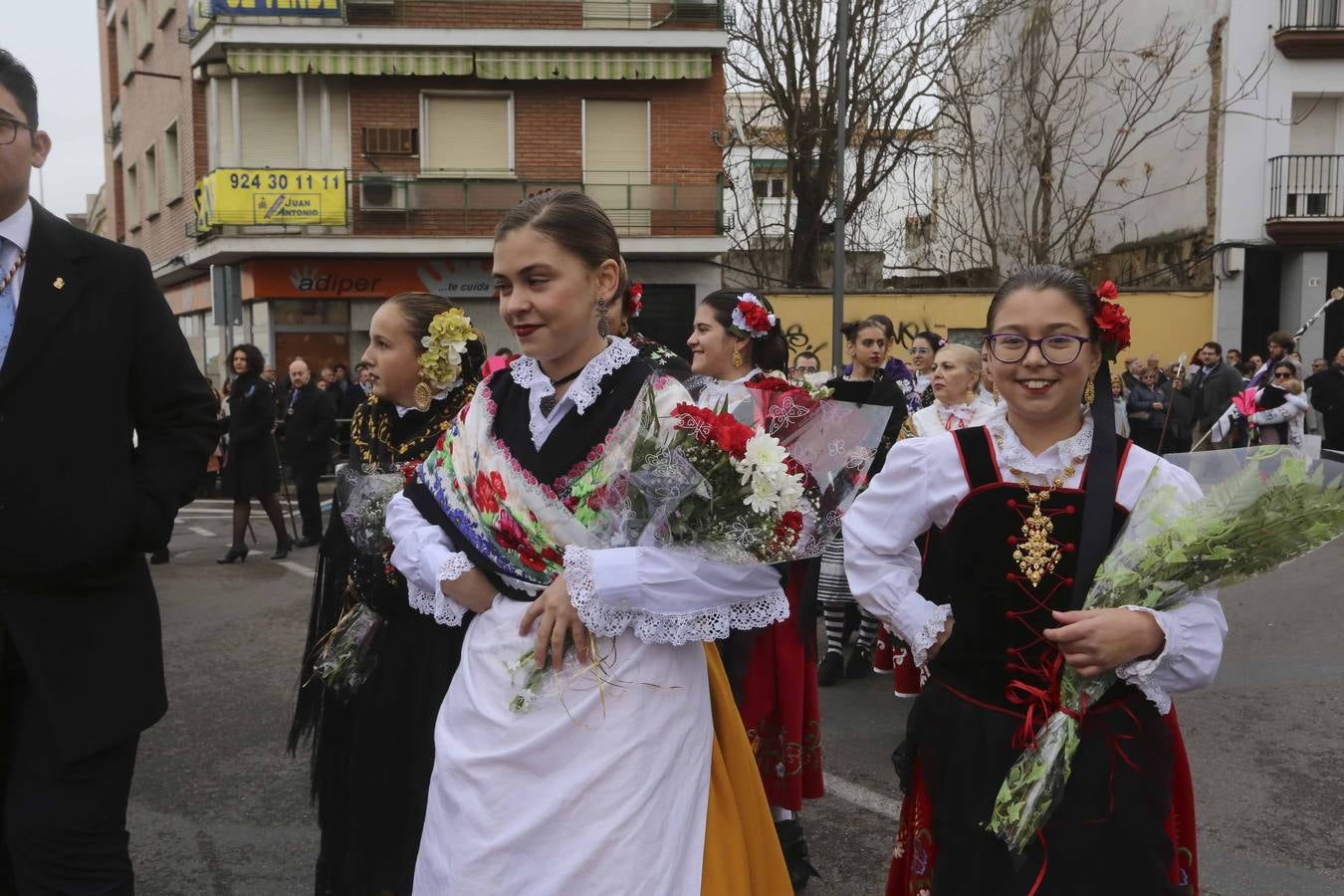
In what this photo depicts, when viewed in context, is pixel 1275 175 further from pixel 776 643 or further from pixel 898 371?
pixel 776 643

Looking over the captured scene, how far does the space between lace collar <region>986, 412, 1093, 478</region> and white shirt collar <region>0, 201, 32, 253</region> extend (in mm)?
2354

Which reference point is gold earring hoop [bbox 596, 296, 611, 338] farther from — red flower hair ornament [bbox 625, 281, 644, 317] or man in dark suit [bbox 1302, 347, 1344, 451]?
man in dark suit [bbox 1302, 347, 1344, 451]

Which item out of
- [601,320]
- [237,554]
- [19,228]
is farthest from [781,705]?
[237,554]

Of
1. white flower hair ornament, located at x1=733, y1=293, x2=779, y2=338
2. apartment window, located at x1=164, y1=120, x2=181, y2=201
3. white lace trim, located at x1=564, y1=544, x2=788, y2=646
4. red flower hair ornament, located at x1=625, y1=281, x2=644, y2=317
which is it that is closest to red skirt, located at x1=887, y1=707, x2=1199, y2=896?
white lace trim, located at x1=564, y1=544, x2=788, y2=646

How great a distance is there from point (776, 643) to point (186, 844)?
2325 millimetres

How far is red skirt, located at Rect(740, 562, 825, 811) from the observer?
441 cm

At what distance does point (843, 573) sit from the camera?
7.12 metres

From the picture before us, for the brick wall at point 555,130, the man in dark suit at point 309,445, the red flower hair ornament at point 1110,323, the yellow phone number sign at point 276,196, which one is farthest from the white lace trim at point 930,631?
the yellow phone number sign at point 276,196

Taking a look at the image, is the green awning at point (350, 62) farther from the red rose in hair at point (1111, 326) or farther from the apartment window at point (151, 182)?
the red rose in hair at point (1111, 326)

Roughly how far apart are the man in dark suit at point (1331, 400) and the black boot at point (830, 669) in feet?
34.1

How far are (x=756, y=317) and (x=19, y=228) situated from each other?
3282 millimetres

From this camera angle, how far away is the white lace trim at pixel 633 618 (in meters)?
2.49

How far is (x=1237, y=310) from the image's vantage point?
78.5ft

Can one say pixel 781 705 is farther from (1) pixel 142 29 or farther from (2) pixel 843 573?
(1) pixel 142 29
